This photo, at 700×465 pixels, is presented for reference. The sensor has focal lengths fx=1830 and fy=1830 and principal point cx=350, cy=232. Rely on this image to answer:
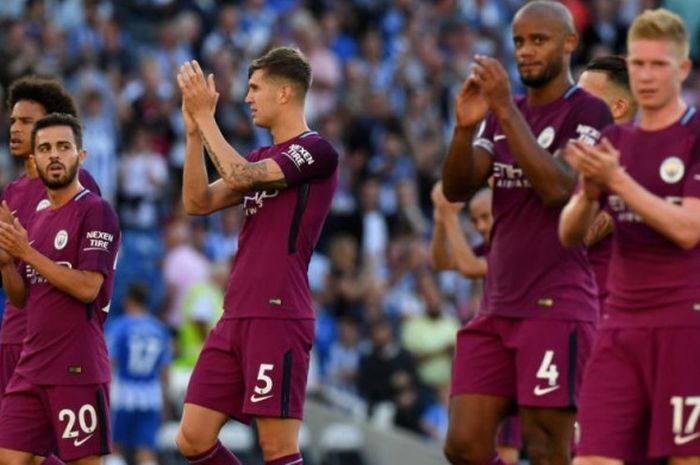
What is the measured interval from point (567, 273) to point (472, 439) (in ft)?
3.33

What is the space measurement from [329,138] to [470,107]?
12563 millimetres

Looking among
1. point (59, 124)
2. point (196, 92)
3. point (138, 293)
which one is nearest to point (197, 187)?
point (196, 92)

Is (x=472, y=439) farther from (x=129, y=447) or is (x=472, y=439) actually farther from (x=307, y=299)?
(x=129, y=447)

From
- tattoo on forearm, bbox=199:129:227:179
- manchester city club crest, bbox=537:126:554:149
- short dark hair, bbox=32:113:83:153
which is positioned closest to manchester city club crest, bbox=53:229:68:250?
short dark hair, bbox=32:113:83:153

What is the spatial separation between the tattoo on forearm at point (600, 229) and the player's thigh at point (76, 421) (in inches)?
118

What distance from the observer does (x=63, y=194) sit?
10.8 meters

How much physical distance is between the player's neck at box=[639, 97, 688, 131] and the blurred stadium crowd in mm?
9262

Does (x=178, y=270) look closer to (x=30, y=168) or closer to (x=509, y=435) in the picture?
(x=509, y=435)

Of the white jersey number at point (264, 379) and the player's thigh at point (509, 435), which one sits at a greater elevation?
the white jersey number at point (264, 379)

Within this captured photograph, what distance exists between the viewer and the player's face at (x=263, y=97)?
1046 cm

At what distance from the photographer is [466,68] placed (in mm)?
25734

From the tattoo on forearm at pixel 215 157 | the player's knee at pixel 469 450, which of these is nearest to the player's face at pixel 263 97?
the tattoo on forearm at pixel 215 157

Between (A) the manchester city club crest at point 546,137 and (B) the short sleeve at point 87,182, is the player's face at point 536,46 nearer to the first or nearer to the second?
(A) the manchester city club crest at point 546,137

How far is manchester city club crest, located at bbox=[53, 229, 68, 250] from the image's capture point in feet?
35.0
